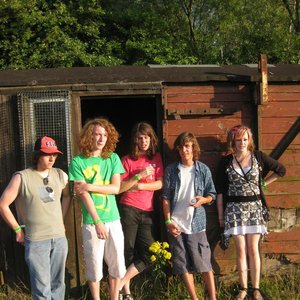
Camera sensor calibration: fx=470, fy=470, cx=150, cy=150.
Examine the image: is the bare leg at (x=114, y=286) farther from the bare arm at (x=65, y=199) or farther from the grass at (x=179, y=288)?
the bare arm at (x=65, y=199)

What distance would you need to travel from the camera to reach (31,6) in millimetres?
13883

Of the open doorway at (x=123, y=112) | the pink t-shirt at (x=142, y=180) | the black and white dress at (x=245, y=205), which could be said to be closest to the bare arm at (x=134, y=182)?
the pink t-shirt at (x=142, y=180)

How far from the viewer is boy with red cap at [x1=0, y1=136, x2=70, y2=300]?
4020 millimetres

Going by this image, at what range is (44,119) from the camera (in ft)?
16.7

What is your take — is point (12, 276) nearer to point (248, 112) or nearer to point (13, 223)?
point (13, 223)

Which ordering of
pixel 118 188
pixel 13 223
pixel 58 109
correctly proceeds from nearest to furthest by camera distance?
pixel 13 223 < pixel 118 188 < pixel 58 109

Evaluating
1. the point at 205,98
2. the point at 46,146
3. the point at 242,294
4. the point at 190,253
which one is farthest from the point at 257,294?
the point at 46,146

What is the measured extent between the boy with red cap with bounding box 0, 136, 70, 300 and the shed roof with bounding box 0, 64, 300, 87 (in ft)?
3.86

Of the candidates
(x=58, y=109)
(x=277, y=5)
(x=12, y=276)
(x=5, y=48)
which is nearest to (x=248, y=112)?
(x=58, y=109)

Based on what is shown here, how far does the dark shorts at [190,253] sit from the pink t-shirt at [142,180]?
1.58 ft

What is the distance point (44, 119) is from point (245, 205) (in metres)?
2.32

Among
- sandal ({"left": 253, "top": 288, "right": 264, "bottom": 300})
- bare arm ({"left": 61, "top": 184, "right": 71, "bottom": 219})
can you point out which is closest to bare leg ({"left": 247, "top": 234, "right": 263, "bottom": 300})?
sandal ({"left": 253, "top": 288, "right": 264, "bottom": 300})

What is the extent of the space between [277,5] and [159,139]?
15478mm

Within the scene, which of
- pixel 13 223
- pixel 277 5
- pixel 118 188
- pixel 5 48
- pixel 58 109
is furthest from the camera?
pixel 277 5
